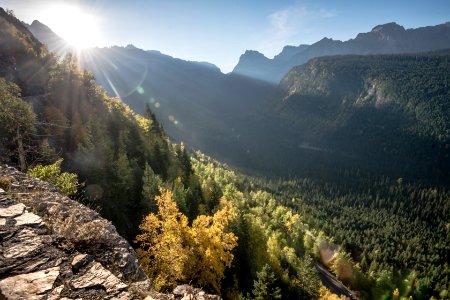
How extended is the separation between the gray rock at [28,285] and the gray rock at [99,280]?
0.90 metres

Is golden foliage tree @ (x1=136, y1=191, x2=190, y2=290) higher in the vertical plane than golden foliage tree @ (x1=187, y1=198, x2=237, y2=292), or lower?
higher

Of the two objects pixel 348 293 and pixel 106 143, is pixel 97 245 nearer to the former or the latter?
pixel 106 143

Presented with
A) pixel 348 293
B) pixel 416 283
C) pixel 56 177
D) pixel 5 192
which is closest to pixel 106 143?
pixel 56 177

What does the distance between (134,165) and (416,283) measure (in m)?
150

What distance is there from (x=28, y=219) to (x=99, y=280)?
4954 mm

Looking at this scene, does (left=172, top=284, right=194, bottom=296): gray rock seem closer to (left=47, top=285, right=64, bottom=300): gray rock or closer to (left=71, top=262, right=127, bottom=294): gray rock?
(left=71, top=262, right=127, bottom=294): gray rock

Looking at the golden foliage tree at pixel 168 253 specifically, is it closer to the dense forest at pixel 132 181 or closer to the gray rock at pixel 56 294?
the dense forest at pixel 132 181

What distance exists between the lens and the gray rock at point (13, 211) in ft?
42.5

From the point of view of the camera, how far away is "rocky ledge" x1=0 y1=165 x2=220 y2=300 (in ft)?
33.1

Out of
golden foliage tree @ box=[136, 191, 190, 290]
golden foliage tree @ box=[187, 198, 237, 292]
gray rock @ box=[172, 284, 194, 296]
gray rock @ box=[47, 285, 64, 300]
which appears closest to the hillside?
golden foliage tree @ box=[136, 191, 190, 290]

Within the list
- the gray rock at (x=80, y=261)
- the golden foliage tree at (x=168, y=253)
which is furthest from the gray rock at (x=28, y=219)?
the golden foliage tree at (x=168, y=253)

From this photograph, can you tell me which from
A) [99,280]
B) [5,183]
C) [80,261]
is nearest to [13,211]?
[5,183]

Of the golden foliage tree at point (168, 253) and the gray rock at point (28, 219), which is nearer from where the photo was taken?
the gray rock at point (28, 219)

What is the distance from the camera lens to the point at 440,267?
16375cm
